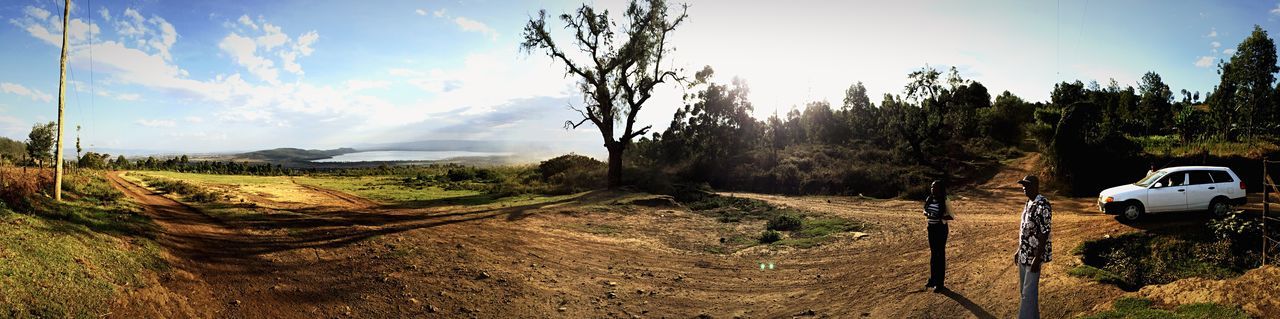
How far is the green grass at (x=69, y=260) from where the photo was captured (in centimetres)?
664

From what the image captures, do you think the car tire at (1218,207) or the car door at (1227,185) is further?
the car door at (1227,185)

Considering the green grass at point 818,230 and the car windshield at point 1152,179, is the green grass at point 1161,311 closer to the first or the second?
the green grass at point 818,230

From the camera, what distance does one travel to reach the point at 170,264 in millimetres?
9078

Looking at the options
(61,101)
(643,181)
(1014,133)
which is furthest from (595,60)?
(1014,133)

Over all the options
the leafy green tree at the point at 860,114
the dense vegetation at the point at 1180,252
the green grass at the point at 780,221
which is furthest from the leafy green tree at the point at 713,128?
the dense vegetation at the point at 1180,252

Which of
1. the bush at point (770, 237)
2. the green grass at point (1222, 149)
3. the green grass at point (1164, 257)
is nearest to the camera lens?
the green grass at point (1164, 257)

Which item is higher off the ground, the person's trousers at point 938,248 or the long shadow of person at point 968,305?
the person's trousers at point 938,248

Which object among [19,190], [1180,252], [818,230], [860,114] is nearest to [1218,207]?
[1180,252]

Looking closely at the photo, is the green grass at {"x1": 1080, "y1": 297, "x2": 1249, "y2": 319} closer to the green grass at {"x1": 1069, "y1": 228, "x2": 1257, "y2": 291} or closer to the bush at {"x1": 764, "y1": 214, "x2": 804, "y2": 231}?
the green grass at {"x1": 1069, "y1": 228, "x2": 1257, "y2": 291}

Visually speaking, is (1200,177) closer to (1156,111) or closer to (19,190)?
(19,190)

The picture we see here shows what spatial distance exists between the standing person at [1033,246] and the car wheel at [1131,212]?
8.54m

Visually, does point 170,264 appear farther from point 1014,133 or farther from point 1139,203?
point 1014,133

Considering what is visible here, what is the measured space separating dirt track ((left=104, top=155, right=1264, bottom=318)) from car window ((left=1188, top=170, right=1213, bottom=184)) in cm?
220

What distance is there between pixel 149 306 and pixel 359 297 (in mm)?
2570
